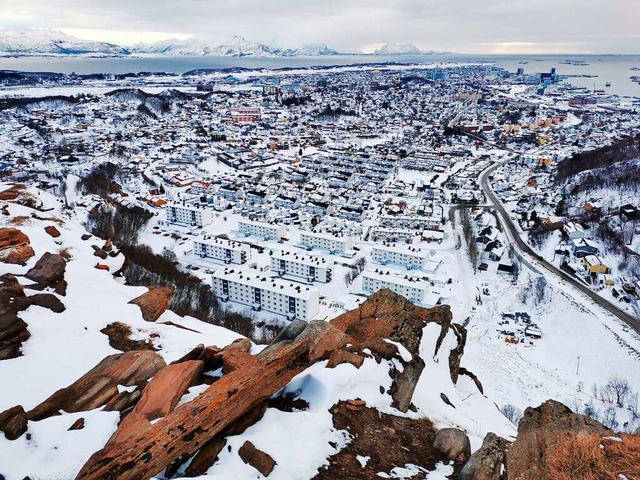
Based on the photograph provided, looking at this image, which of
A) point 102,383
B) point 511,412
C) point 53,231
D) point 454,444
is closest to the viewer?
point 454,444

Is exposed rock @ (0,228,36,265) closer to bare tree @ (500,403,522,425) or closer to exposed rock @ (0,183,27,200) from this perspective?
exposed rock @ (0,183,27,200)

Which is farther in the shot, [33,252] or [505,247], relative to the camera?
[505,247]

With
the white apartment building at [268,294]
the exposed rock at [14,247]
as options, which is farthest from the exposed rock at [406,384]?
the white apartment building at [268,294]

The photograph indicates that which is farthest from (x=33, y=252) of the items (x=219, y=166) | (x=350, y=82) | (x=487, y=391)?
(x=350, y=82)

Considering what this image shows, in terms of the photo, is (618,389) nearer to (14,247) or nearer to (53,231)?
(14,247)

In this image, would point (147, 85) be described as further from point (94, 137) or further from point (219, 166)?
point (219, 166)

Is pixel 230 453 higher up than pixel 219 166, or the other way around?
pixel 230 453

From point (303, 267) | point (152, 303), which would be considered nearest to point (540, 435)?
point (152, 303)
